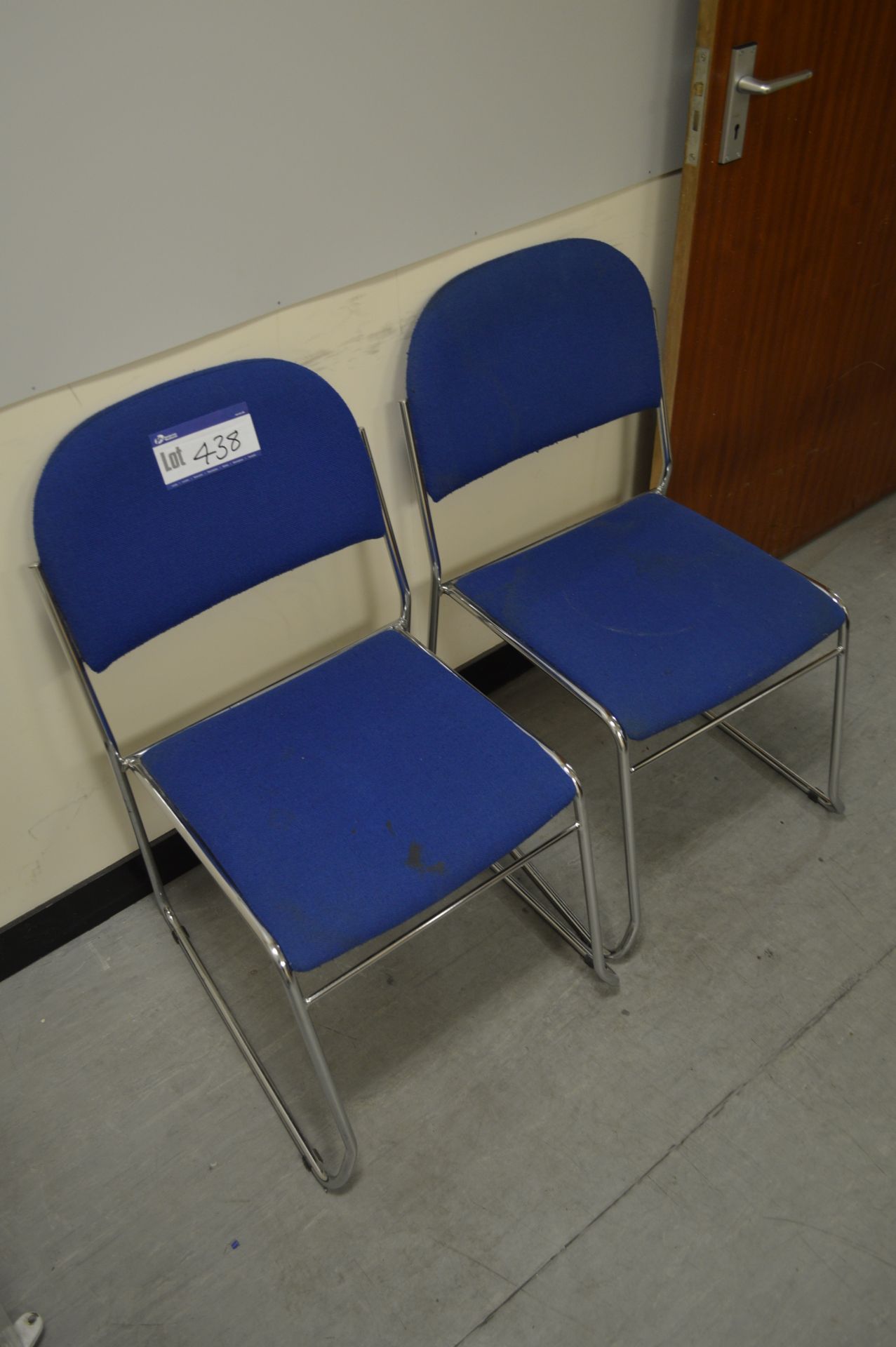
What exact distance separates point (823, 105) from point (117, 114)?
1186mm

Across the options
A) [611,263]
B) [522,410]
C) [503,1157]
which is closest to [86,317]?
[522,410]

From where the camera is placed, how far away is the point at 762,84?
161cm

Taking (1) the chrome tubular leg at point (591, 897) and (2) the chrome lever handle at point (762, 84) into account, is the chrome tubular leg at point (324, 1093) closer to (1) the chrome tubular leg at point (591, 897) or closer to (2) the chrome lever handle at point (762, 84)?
(1) the chrome tubular leg at point (591, 897)

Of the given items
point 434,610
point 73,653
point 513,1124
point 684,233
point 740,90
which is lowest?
point 513,1124

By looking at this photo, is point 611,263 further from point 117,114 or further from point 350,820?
point 350,820

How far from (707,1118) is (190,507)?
1127 millimetres

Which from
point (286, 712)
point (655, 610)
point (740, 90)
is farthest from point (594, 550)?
point (740, 90)

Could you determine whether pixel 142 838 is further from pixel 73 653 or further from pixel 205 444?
pixel 205 444

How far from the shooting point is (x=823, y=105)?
1755 mm

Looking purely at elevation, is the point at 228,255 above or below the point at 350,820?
above

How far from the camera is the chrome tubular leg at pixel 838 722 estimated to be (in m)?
1.70

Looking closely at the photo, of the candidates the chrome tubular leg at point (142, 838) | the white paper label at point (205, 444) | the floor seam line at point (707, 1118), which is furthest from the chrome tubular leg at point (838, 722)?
the chrome tubular leg at point (142, 838)

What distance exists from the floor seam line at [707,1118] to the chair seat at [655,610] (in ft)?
1.73

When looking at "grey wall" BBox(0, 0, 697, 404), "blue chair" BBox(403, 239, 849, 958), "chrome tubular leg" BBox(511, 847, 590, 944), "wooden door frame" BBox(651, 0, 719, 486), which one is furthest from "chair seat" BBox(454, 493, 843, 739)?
"grey wall" BBox(0, 0, 697, 404)
